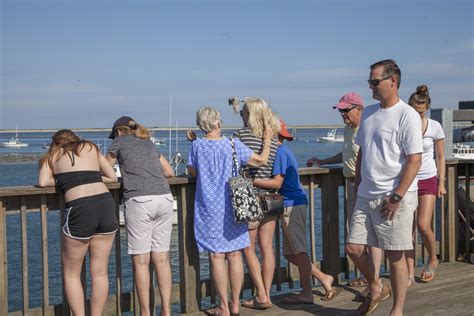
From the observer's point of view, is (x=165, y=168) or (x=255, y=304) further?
(x=255, y=304)

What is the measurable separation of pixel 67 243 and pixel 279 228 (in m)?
1.84

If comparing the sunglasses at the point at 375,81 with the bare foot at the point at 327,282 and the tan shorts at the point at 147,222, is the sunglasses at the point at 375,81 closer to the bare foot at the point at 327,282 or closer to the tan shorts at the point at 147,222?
the tan shorts at the point at 147,222

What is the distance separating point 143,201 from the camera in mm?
4766

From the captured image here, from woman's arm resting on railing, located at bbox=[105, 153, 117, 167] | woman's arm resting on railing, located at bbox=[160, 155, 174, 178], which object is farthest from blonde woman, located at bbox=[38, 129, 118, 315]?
woman's arm resting on railing, located at bbox=[160, 155, 174, 178]

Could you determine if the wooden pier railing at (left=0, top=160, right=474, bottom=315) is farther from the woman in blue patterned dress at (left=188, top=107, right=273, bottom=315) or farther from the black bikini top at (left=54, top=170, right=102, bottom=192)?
the woman in blue patterned dress at (left=188, top=107, right=273, bottom=315)

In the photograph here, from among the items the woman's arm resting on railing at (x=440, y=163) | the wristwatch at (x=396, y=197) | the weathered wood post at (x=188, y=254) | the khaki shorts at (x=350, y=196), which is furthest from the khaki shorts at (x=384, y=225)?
the woman's arm resting on railing at (x=440, y=163)

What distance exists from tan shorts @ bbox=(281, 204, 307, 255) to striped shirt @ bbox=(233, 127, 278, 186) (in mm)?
355

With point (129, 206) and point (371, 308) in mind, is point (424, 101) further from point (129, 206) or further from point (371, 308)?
point (129, 206)

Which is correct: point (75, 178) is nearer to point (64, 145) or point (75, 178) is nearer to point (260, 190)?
point (64, 145)

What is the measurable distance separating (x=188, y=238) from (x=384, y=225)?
145cm

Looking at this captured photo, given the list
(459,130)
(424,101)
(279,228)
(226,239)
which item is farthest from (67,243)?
(459,130)

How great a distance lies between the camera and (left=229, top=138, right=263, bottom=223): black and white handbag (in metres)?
4.82

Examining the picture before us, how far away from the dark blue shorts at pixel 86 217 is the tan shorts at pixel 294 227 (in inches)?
56.1

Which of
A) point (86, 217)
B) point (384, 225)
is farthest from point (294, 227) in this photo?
point (86, 217)
